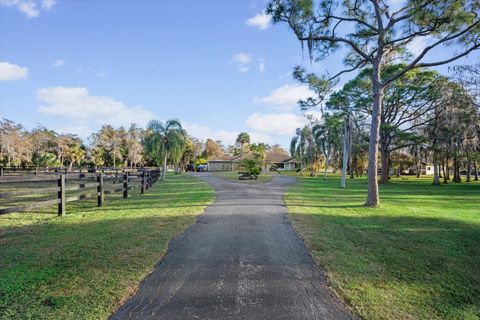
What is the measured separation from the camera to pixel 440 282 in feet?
11.6

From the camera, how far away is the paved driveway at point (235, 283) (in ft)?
8.91

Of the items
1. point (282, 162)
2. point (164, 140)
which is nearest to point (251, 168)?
point (164, 140)

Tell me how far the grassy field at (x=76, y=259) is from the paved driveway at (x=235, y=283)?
32 centimetres

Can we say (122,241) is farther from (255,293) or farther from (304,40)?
(304,40)

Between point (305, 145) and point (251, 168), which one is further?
point (305, 145)

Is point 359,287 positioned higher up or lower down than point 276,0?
lower down

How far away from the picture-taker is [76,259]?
161 inches

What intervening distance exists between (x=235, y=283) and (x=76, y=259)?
Result: 2546 mm

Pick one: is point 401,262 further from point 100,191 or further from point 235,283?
point 100,191

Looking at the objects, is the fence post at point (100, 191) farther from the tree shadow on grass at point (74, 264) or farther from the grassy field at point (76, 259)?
the tree shadow on grass at point (74, 264)

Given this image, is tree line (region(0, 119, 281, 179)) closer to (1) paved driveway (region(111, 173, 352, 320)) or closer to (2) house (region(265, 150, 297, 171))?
(2) house (region(265, 150, 297, 171))

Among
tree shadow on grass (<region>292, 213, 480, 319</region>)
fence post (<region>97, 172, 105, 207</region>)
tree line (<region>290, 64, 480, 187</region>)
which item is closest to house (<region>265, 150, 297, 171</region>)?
tree line (<region>290, 64, 480, 187</region>)

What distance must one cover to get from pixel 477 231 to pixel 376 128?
5.13m

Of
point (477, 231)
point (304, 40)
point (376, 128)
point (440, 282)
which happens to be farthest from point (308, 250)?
point (304, 40)
